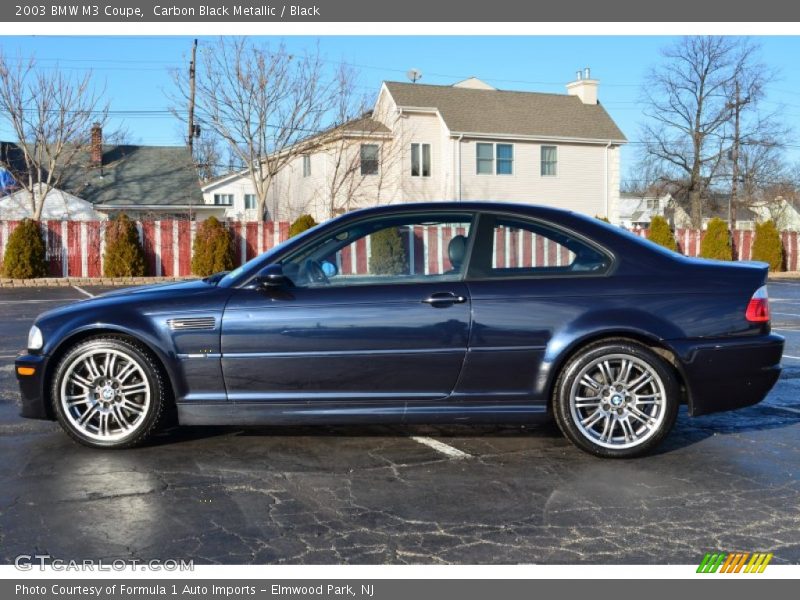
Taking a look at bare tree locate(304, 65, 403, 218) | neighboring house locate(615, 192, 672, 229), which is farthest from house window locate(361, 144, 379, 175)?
neighboring house locate(615, 192, 672, 229)

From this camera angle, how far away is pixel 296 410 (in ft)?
16.6

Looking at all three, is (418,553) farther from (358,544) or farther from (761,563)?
(761,563)

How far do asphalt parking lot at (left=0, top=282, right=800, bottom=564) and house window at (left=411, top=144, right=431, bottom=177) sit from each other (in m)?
30.1

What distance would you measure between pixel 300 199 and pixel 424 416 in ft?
113

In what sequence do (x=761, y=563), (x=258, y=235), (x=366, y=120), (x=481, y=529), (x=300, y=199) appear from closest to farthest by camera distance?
1. (x=761, y=563)
2. (x=481, y=529)
3. (x=258, y=235)
4. (x=366, y=120)
5. (x=300, y=199)

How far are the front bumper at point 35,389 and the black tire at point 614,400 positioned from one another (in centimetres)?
321

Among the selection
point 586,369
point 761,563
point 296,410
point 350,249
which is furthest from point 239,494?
point 761,563

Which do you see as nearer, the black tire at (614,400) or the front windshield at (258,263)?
the black tire at (614,400)

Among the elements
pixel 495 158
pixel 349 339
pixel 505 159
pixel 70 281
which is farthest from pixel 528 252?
pixel 505 159

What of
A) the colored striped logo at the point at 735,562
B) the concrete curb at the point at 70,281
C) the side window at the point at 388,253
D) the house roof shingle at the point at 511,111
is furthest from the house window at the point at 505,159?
the colored striped logo at the point at 735,562

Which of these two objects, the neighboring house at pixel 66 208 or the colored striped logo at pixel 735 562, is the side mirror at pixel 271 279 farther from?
the neighboring house at pixel 66 208

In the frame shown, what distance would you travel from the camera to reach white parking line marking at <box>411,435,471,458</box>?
5180 mm

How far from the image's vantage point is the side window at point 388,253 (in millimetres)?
5160

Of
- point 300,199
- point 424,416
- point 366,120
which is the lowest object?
point 424,416
